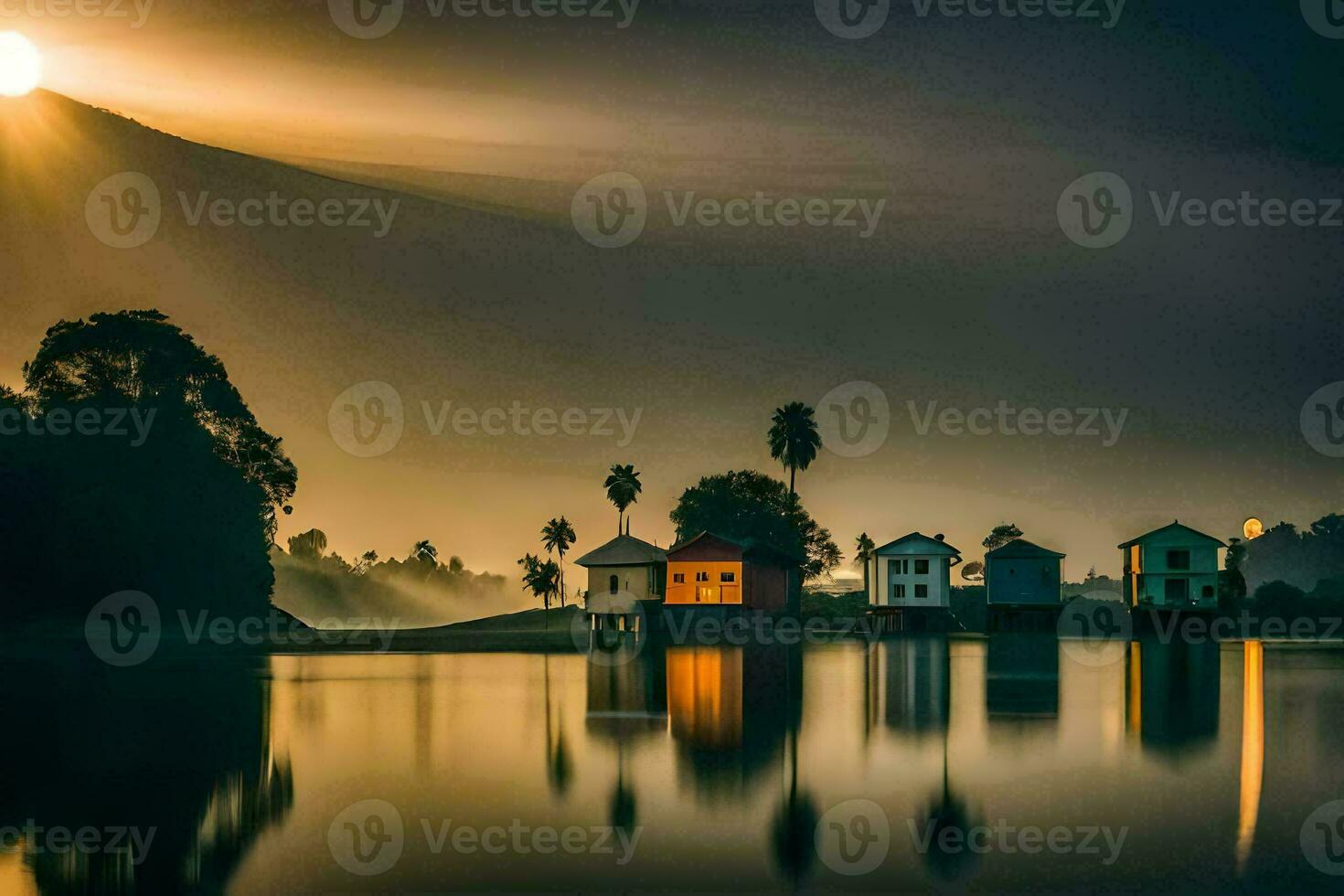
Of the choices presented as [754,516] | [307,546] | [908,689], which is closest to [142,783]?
[908,689]

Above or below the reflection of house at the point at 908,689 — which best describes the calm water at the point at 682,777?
above

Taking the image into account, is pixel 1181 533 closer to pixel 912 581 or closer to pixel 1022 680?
pixel 912 581

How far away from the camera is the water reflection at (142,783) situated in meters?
16.0

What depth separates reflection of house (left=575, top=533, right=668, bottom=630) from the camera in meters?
97.8

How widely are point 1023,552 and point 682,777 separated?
81.6 m

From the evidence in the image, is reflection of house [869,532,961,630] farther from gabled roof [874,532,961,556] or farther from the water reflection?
the water reflection

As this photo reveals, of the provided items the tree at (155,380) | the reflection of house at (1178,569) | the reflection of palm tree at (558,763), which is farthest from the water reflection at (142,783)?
the reflection of house at (1178,569)

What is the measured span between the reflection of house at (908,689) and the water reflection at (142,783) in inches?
578

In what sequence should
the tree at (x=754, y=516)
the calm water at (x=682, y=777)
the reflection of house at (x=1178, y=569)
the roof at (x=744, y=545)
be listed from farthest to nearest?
the tree at (x=754, y=516) → the roof at (x=744, y=545) → the reflection of house at (x=1178, y=569) → the calm water at (x=682, y=777)

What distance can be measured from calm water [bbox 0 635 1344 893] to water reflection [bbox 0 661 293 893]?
0.29 ft

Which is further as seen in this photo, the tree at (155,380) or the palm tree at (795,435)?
the palm tree at (795,435)

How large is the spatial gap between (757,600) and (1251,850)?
273 ft

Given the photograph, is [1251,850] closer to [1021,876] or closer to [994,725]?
[1021,876]

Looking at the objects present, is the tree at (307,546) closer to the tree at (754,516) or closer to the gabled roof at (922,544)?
the tree at (754,516)
